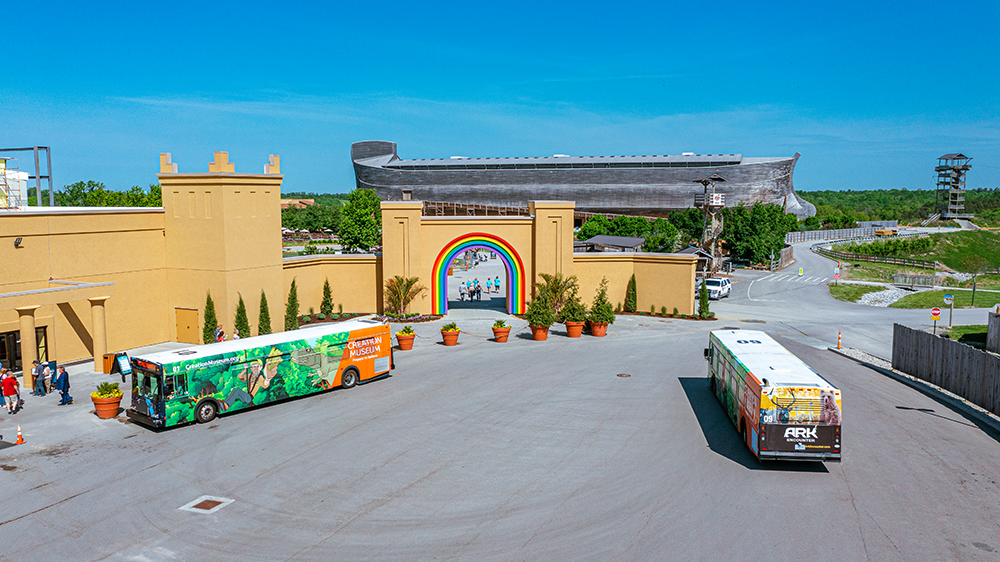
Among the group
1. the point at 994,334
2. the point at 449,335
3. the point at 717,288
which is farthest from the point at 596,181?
the point at 449,335

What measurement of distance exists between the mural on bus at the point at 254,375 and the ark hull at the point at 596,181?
8944 centimetres

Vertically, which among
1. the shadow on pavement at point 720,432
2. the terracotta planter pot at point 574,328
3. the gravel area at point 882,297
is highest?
the terracotta planter pot at point 574,328

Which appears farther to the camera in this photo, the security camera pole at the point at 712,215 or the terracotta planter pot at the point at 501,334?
the security camera pole at the point at 712,215

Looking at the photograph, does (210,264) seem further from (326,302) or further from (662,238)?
(662,238)

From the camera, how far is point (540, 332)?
31.2m

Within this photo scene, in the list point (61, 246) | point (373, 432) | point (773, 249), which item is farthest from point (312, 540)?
point (773, 249)

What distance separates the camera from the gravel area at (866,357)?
2718cm

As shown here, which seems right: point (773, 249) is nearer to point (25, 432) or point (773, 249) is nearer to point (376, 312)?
point (376, 312)

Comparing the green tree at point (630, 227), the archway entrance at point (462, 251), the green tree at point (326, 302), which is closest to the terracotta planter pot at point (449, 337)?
the archway entrance at point (462, 251)

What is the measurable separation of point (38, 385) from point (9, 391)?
204 cm

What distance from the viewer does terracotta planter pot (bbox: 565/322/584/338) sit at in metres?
32.0

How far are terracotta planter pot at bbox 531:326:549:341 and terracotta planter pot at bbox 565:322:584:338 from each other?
1.22m

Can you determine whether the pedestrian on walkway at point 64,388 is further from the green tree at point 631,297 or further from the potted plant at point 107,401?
the green tree at point 631,297

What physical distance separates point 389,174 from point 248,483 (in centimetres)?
11426
